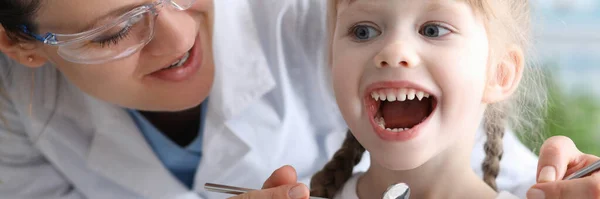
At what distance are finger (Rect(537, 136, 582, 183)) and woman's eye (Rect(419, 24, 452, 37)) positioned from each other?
18 centimetres

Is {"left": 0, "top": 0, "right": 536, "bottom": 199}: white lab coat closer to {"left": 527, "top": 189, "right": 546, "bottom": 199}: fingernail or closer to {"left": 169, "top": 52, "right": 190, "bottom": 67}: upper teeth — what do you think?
{"left": 169, "top": 52, "right": 190, "bottom": 67}: upper teeth

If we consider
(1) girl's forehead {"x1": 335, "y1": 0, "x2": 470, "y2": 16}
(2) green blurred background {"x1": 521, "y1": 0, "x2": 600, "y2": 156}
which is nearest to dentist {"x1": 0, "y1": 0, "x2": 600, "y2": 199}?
(1) girl's forehead {"x1": 335, "y1": 0, "x2": 470, "y2": 16}

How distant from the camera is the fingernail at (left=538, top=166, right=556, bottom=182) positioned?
0.74 metres

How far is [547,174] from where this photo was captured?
2.46ft

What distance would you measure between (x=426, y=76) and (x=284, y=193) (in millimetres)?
193

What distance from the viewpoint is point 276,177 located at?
81cm

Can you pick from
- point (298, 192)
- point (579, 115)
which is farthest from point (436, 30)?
point (579, 115)

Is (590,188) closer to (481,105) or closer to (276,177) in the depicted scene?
(481,105)

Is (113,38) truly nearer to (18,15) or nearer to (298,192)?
(18,15)

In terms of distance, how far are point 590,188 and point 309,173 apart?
59 centimetres

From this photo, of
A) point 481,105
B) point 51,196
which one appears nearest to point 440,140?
point 481,105

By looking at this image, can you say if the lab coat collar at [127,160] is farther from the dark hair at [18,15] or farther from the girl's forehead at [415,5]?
the girl's forehead at [415,5]

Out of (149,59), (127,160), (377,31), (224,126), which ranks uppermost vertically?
(377,31)

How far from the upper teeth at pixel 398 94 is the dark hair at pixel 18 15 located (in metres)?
0.44
